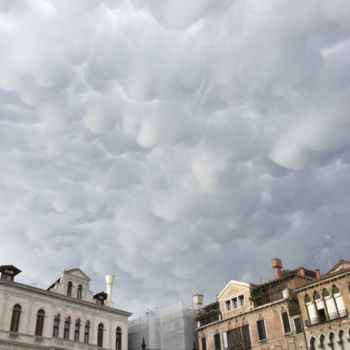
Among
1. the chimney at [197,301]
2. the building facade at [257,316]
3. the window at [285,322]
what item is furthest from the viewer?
the chimney at [197,301]

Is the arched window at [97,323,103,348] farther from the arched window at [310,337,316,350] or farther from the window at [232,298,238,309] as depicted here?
the arched window at [310,337,316,350]

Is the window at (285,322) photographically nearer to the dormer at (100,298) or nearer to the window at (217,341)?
the window at (217,341)

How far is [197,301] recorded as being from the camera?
58.4 m

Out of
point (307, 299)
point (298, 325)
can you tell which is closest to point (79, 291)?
point (298, 325)

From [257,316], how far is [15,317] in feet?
78.8

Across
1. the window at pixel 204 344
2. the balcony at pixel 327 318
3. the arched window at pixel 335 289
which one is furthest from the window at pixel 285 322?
the window at pixel 204 344

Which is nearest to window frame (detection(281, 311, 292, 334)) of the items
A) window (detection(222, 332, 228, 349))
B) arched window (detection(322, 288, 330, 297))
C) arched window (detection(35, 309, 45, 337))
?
arched window (detection(322, 288, 330, 297))

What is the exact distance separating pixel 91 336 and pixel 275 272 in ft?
69.4

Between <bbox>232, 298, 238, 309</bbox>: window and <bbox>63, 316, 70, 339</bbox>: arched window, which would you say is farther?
<bbox>232, 298, 238, 309</bbox>: window

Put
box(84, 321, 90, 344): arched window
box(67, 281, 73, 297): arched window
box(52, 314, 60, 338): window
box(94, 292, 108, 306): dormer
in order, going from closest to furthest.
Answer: box(52, 314, 60, 338): window < box(84, 321, 90, 344): arched window < box(67, 281, 73, 297): arched window < box(94, 292, 108, 306): dormer

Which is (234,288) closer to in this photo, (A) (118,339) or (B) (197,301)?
(B) (197,301)

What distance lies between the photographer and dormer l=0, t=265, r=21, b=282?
43.8m

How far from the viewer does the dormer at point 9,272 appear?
4375 cm

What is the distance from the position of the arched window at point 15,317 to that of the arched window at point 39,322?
2.06 m
